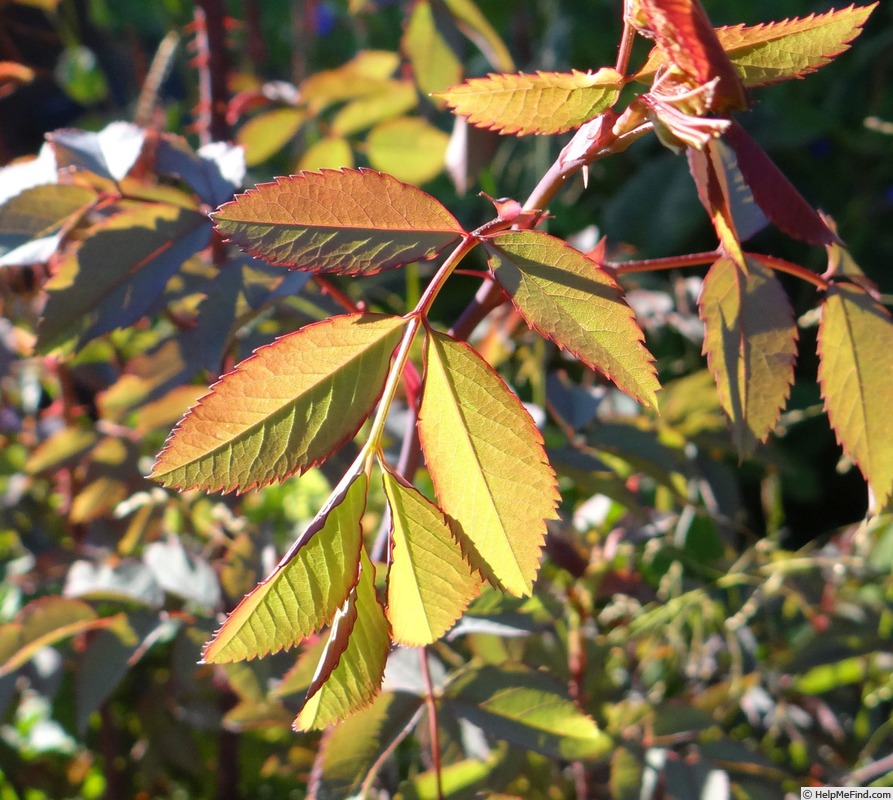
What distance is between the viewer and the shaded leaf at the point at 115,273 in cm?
58

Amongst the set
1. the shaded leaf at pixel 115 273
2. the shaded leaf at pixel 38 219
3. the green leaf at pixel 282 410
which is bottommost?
the green leaf at pixel 282 410

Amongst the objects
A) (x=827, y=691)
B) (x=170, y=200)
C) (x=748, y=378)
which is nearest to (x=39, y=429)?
(x=170, y=200)

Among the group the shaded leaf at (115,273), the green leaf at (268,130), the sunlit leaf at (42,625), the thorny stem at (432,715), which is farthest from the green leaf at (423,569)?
the green leaf at (268,130)

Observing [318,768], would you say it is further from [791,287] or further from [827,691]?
[791,287]

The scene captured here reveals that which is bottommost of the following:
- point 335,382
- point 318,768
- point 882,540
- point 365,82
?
point 882,540

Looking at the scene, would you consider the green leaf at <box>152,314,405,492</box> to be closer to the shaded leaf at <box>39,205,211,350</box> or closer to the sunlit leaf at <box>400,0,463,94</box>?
the shaded leaf at <box>39,205,211,350</box>

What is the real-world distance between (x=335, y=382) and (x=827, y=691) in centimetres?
86

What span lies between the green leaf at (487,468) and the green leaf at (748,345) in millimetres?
119

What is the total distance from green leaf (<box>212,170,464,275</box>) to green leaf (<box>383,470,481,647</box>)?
0.34ft

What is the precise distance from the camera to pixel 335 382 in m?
0.41

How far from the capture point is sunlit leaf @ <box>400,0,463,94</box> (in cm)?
94

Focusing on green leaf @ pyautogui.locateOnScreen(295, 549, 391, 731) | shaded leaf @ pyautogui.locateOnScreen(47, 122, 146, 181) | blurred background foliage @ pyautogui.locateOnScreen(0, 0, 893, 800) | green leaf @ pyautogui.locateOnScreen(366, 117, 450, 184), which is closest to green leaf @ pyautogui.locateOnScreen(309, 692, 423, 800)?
blurred background foliage @ pyautogui.locateOnScreen(0, 0, 893, 800)

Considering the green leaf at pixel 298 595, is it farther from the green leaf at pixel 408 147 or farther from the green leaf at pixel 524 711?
the green leaf at pixel 408 147

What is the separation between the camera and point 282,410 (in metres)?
0.40
